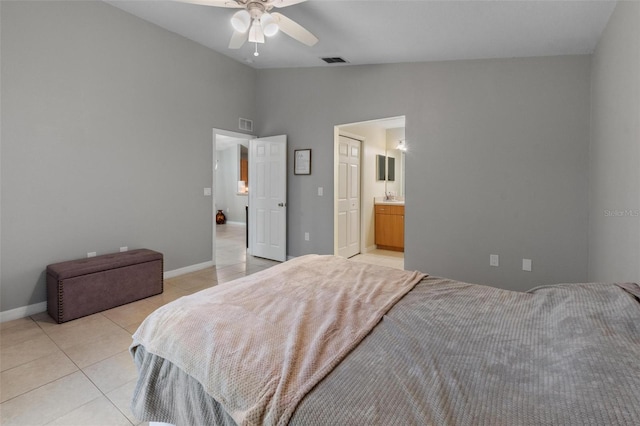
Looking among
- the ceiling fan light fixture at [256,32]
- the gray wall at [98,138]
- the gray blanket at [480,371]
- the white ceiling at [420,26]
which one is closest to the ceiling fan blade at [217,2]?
the ceiling fan light fixture at [256,32]

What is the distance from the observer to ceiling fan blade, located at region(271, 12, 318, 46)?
2477 mm

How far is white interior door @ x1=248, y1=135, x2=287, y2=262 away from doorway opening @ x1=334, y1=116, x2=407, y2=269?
87 centimetres

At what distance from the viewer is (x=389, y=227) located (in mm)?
5766

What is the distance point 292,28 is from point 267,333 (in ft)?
8.12

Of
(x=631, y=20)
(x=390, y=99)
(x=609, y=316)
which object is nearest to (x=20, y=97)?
(x=390, y=99)

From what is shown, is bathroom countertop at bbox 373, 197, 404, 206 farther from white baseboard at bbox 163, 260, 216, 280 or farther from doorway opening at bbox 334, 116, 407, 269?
white baseboard at bbox 163, 260, 216, 280

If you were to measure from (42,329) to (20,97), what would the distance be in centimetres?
202

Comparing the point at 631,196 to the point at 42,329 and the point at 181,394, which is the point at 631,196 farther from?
the point at 42,329

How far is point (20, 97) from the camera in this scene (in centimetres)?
276

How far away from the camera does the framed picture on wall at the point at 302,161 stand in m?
4.69

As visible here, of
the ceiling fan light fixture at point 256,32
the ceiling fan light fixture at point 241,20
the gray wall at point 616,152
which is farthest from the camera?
the ceiling fan light fixture at point 256,32

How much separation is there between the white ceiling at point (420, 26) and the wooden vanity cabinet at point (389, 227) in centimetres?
271

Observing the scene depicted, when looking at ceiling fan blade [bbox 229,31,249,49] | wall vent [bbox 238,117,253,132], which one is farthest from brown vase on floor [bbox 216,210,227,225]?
ceiling fan blade [bbox 229,31,249,49]

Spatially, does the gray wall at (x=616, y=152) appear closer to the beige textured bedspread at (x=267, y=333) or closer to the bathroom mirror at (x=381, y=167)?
the beige textured bedspread at (x=267, y=333)
